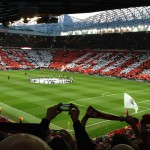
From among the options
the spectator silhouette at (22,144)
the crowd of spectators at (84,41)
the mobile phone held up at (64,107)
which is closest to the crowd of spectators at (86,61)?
the crowd of spectators at (84,41)

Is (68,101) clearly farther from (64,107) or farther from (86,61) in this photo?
(86,61)

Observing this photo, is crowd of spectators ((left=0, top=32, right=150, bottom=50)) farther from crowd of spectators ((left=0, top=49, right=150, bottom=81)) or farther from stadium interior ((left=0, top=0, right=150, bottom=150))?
crowd of spectators ((left=0, top=49, right=150, bottom=81))

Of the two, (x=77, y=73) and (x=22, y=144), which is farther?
(x=77, y=73)

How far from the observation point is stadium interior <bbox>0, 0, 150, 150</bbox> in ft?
15.0

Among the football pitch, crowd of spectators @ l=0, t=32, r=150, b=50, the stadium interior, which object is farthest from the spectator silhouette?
crowd of spectators @ l=0, t=32, r=150, b=50

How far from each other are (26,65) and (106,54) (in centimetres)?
2538

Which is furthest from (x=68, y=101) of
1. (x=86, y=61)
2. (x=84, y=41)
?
(x=84, y=41)

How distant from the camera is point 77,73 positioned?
74.2 meters

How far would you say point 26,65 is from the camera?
87562 millimetres

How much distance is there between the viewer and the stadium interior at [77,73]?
180 inches

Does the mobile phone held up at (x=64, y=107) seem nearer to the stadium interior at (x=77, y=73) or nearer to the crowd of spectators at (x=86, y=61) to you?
the stadium interior at (x=77, y=73)

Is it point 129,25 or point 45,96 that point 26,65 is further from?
point 45,96

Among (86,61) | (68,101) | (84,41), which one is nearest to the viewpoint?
(68,101)

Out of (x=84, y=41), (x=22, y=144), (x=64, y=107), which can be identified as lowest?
(x=64, y=107)
